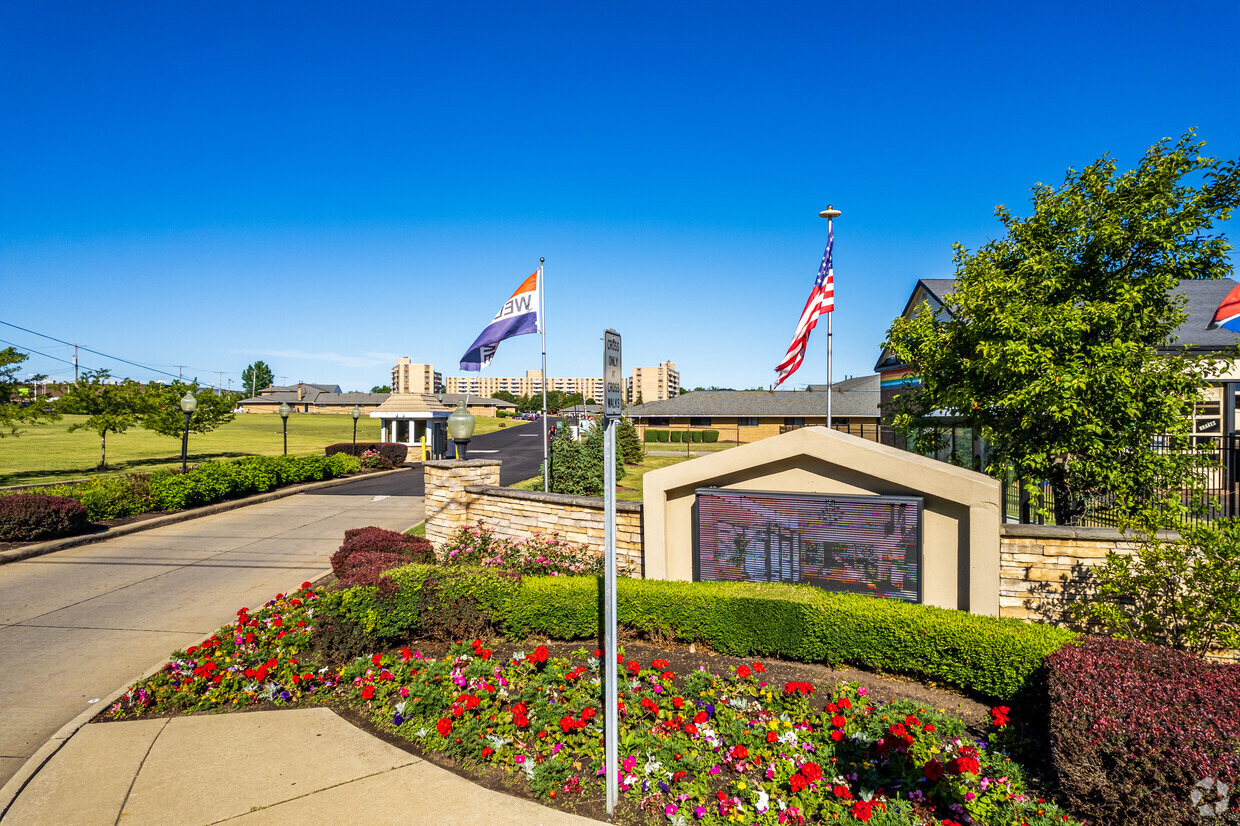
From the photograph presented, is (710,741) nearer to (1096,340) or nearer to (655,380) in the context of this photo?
(1096,340)

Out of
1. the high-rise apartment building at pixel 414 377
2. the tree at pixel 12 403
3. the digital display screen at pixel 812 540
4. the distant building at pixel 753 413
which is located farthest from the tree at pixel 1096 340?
the high-rise apartment building at pixel 414 377

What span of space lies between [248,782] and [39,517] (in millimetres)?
11626

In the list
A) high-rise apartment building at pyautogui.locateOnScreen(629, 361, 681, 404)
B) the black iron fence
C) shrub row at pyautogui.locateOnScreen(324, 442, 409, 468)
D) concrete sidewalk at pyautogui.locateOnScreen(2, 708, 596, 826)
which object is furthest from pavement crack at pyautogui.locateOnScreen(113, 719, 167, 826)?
high-rise apartment building at pyautogui.locateOnScreen(629, 361, 681, 404)

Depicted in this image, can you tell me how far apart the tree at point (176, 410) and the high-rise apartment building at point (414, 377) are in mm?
129127

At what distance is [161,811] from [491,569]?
4404 millimetres

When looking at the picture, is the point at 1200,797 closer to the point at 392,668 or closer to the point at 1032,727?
the point at 1032,727

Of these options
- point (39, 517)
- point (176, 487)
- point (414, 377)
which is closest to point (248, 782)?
point (39, 517)

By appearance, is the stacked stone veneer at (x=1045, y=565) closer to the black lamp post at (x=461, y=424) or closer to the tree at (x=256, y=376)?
the black lamp post at (x=461, y=424)

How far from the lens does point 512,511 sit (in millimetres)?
10172

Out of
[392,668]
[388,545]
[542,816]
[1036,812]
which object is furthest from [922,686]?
[388,545]

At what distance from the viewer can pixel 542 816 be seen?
12.8ft

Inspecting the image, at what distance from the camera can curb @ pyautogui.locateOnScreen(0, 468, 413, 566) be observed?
1151 centimetres

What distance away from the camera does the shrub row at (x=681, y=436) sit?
48.7 metres

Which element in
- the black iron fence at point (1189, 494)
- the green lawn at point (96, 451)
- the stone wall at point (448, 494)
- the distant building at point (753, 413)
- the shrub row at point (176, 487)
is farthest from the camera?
the distant building at point (753, 413)
